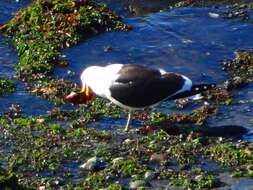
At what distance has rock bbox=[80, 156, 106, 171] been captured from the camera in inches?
366

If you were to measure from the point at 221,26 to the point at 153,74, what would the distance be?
413cm

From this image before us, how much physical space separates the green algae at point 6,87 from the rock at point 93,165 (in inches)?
104

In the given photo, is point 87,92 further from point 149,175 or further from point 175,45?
point 175,45

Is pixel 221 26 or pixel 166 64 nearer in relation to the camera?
pixel 166 64

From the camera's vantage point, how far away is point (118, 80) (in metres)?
10.4

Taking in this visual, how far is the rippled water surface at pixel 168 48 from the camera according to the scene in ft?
38.2

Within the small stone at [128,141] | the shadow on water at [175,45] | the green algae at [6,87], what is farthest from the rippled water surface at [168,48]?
the small stone at [128,141]

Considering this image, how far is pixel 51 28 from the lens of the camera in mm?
13766

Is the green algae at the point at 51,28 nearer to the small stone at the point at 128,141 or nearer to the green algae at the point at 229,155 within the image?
the small stone at the point at 128,141

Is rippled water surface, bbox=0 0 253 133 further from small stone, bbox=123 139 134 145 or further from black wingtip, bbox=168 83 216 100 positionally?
small stone, bbox=123 139 134 145

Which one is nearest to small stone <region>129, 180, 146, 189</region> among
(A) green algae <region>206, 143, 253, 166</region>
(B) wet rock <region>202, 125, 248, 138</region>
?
(A) green algae <region>206, 143, 253, 166</region>

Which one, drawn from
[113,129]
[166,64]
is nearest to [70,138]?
[113,129]

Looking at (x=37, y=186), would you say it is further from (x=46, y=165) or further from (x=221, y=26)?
(x=221, y=26)

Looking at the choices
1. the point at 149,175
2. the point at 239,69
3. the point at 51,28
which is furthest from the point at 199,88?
the point at 51,28
